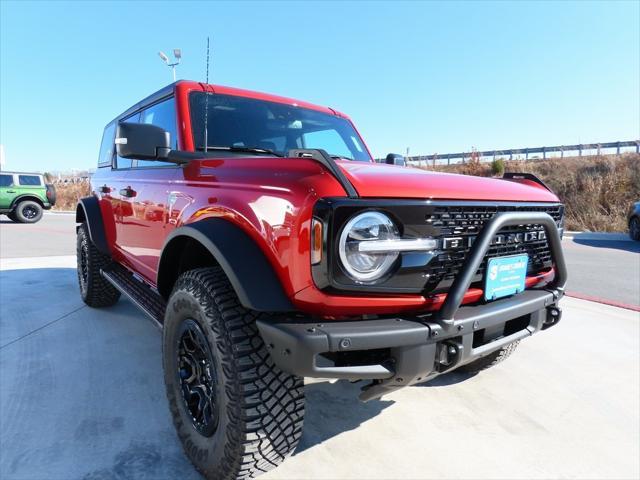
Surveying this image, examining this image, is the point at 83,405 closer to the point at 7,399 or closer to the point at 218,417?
the point at 7,399

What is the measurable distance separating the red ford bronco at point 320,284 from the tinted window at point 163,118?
422mm

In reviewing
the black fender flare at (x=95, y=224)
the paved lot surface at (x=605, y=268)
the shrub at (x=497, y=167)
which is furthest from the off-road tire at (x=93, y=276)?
the shrub at (x=497, y=167)

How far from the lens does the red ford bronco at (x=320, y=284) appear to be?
1459mm

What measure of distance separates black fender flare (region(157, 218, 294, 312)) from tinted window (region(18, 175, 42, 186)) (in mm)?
16585

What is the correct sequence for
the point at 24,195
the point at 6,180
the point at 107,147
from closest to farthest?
the point at 107,147 → the point at 6,180 → the point at 24,195

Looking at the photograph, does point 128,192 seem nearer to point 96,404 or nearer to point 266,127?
point 266,127

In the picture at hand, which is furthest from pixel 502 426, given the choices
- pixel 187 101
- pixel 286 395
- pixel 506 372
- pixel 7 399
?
pixel 7 399

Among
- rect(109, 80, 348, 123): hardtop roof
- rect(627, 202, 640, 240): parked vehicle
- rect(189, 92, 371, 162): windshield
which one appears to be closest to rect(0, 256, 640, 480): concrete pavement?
rect(189, 92, 371, 162): windshield

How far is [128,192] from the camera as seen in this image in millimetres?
3072

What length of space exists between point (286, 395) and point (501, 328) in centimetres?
100

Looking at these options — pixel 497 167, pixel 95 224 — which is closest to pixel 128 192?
pixel 95 224

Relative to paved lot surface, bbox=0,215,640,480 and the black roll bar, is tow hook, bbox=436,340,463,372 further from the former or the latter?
paved lot surface, bbox=0,215,640,480

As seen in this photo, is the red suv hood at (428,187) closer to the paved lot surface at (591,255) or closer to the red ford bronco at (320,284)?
the red ford bronco at (320,284)

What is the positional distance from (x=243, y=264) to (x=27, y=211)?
17.1 m
